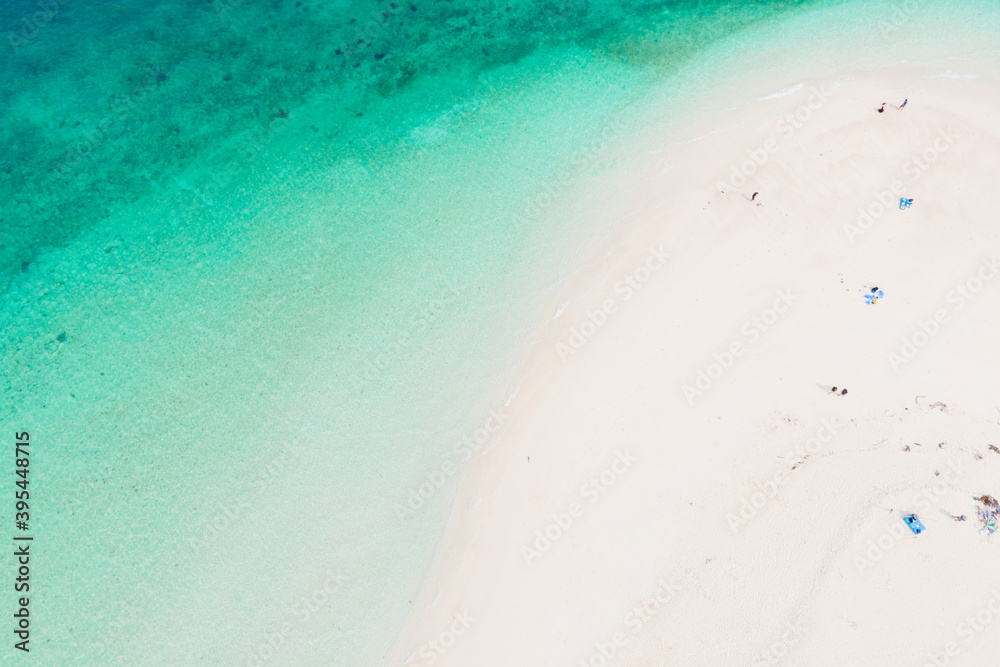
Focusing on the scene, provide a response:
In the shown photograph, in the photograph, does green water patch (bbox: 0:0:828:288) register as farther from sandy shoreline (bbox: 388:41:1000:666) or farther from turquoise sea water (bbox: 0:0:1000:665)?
sandy shoreline (bbox: 388:41:1000:666)

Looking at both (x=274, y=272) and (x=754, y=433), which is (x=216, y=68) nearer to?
(x=274, y=272)

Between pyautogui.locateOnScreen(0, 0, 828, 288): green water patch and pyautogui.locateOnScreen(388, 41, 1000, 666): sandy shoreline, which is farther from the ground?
pyautogui.locateOnScreen(0, 0, 828, 288): green water patch

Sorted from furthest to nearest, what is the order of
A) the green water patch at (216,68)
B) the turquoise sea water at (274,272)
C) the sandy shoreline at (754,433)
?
the green water patch at (216,68) < the turquoise sea water at (274,272) < the sandy shoreline at (754,433)

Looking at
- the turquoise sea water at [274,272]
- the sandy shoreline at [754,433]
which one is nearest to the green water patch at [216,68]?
the turquoise sea water at [274,272]

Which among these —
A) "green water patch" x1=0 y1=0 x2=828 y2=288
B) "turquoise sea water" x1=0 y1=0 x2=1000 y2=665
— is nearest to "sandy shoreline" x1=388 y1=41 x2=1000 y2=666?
"turquoise sea water" x1=0 y1=0 x2=1000 y2=665

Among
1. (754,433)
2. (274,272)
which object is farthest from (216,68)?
(754,433)

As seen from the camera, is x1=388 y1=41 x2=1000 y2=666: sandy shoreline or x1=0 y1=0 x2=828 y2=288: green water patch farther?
x1=0 y1=0 x2=828 y2=288: green water patch

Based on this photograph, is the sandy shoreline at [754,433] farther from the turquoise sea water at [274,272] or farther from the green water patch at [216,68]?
the green water patch at [216,68]

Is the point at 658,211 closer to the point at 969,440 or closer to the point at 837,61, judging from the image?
the point at 837,61
